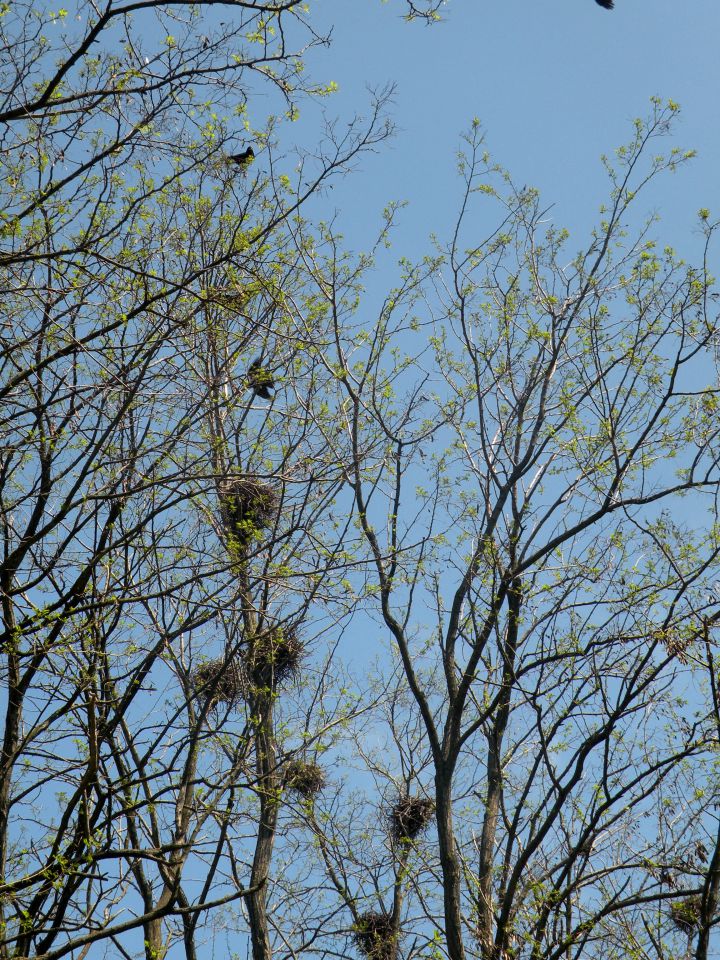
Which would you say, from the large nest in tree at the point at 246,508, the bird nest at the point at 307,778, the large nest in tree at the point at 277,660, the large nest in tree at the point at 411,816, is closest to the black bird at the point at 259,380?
the large nest in tree at the point at 246,508

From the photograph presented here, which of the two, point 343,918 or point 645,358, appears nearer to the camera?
point 645,358

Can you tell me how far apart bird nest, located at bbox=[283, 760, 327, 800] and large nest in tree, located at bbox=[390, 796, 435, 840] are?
2.74 feet

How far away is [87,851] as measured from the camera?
20.1 feet

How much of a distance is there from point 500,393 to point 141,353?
4.74 metres

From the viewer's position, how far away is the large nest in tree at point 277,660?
873 centimetres

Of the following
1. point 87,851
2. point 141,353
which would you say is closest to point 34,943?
point 87,851

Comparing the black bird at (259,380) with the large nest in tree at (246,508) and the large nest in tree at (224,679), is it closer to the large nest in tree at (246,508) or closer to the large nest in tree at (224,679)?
the large nest in tree at (246,508)

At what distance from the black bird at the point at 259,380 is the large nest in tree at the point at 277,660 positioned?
1.97 m

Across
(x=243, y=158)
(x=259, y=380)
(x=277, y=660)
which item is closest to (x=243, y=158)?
(x=243, y=158)

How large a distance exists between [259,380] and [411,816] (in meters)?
5.46

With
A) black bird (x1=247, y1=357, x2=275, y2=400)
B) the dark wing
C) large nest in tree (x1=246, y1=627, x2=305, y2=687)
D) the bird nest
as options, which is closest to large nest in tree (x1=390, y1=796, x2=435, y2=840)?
the bird nest

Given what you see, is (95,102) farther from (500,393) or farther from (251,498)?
(500,393)

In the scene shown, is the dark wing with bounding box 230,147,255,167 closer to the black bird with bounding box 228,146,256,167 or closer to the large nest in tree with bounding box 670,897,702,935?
the black bird with bounding box 228,146,256,167

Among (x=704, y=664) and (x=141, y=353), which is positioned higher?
(x=141, y=353)
